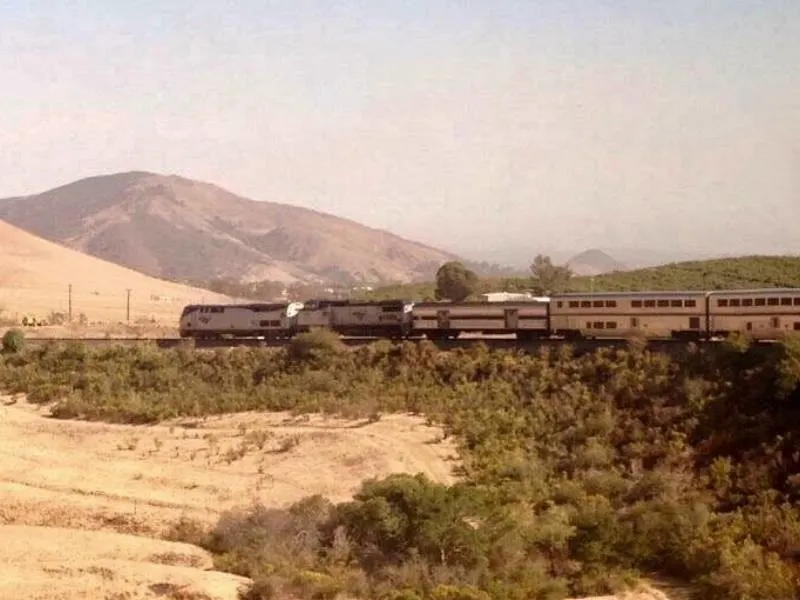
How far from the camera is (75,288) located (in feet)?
464

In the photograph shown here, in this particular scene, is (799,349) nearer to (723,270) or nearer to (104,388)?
(104,388)

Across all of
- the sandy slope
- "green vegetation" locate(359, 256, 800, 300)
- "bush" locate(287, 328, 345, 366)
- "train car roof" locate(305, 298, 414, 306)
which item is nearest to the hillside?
"green vegetation" locate(359, 256, 800, 300)

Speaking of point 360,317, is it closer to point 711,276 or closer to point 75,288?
point 711,276

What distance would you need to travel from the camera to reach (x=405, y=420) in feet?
133

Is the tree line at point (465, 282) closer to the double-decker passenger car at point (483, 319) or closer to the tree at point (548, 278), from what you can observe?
the tree at point (548, 278)

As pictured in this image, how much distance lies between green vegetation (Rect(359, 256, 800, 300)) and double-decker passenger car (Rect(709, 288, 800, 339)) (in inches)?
1537

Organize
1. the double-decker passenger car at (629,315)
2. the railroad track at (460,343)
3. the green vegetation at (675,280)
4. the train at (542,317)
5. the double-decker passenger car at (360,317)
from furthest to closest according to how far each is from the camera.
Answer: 1. the green vegetation at (675,280)
2. the double-decker passenger car at (360,317)
3. the double-decker passenger car at (629,315)
4. the railroad track at (460,343)
5. the train at (542,317)

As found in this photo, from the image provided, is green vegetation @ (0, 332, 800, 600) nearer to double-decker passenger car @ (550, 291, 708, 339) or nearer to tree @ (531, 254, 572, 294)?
double-decker passenger car @ (550, 291, 708, 339)

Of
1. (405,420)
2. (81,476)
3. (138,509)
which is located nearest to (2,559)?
(138,509)

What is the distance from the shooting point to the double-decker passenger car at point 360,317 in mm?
54312

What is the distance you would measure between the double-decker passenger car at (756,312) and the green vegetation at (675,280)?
128 feet

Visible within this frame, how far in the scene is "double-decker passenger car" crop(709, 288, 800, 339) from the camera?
39.6m

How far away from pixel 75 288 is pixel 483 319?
104916 mm

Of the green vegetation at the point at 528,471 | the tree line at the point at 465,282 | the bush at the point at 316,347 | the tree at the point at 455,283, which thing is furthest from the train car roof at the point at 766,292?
the tree at the point at 455,283
